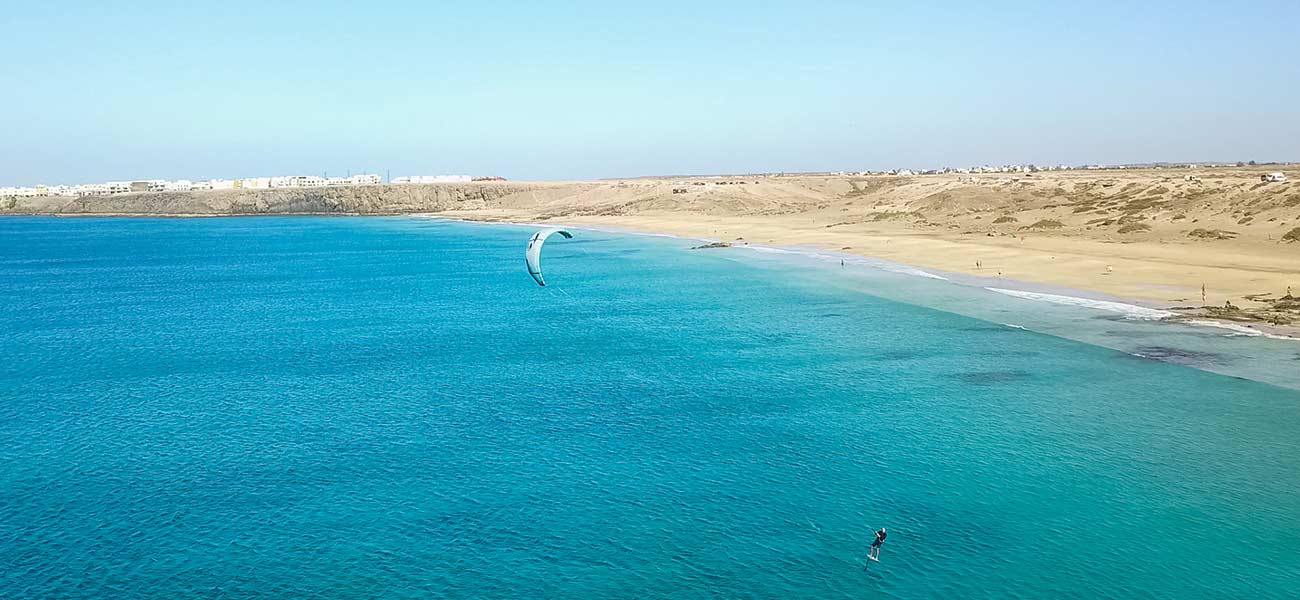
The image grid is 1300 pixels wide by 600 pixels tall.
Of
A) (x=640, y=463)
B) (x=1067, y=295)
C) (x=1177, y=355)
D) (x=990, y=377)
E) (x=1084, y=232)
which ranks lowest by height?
(x=640, y=463)

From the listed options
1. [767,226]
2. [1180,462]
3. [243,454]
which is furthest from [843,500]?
[767,226]

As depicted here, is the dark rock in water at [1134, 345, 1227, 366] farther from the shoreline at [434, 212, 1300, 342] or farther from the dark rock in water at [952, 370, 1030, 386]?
the dark rock in water at [952, 370, 1030, 386]

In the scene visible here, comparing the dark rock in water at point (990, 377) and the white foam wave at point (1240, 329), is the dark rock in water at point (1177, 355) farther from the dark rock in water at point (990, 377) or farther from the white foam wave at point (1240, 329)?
the dark rock in water at point (990, 377)

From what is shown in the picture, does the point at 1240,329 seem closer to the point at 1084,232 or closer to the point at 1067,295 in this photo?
the point at 1067,295

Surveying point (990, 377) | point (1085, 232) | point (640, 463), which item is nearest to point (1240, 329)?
point (990, 377)

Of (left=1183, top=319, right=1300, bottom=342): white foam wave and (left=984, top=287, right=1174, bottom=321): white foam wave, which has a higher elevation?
(left=984, top=287, right=1174, bottom=321): white foam wave

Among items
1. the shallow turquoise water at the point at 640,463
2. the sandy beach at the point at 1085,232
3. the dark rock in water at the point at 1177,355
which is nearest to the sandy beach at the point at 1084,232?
the sandy beach at the point at 1085,232

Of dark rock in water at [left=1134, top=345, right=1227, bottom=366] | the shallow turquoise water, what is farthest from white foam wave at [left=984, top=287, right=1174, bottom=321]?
the shallow turquoise water
